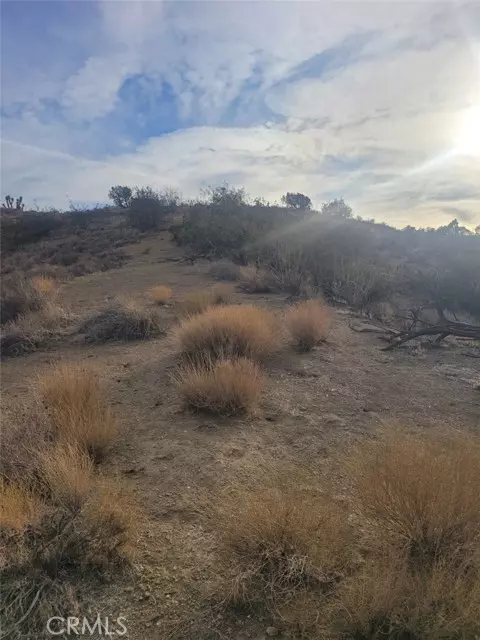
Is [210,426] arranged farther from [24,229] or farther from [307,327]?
[24,229]

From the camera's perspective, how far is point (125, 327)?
28.3 ft

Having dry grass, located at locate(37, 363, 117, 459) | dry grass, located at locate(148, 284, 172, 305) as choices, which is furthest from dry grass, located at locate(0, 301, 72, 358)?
dry grass, located at locate(37, 363, 117, 459)

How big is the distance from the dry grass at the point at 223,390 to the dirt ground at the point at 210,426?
145 millimetres

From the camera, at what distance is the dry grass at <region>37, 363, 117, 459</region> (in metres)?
3.86

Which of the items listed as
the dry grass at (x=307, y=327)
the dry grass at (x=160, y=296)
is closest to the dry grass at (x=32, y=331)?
the dry grass at (x=160, y=296)

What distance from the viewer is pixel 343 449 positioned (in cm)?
407

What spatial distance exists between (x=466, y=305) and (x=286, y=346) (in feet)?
37.3

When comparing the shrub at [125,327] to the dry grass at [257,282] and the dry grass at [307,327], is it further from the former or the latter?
the dry grass at [257,282]

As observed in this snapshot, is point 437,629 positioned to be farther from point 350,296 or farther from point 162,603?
point 350,296

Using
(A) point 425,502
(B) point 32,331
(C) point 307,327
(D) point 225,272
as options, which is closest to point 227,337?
(C) point 307,327

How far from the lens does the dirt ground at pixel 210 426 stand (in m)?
2.39

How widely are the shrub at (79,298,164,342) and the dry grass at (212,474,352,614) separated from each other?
615 cm

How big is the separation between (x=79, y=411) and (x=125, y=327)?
4588 mm

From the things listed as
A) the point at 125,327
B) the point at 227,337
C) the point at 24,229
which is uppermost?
the point at 24,229
